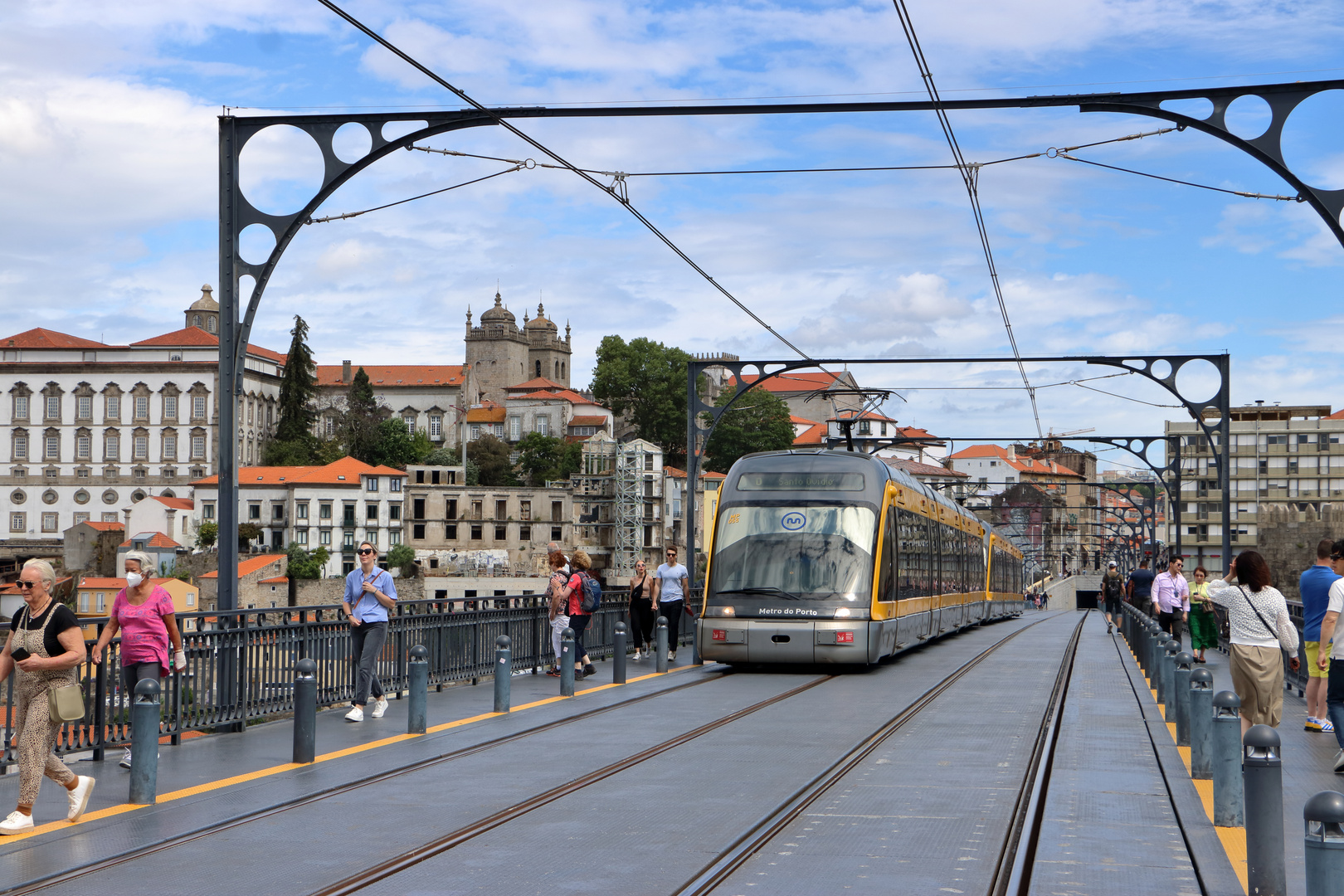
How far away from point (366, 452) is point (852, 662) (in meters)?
124

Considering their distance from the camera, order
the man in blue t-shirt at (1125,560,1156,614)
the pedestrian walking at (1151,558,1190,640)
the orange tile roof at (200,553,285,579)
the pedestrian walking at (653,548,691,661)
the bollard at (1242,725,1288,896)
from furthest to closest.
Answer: the orange tile roof at (200,553,285,579), the man in blue t-shirt at (1125,560,1156,614), the pedestrian walking at (1151,558,1190,640), the pedestrian walking at (653,548,691,661), the bollard at (1242,725,1288,896)

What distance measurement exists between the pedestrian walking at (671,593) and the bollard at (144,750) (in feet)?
40.3

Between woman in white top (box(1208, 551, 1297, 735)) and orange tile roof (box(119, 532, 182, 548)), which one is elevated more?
woman in white top (box(1208, 551, 1297, 735))

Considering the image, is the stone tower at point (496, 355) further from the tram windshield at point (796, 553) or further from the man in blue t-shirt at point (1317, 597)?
the man in blue t-shirt at point (1317, 597)

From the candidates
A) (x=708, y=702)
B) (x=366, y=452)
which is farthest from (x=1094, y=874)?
(x=366, y=452)

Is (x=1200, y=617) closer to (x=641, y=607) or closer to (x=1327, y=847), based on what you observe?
(x=641, y=607)

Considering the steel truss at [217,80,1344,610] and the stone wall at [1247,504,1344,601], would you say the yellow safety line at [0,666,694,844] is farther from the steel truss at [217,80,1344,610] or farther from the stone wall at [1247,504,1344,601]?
the stone wall at [1247,504,1344,601]

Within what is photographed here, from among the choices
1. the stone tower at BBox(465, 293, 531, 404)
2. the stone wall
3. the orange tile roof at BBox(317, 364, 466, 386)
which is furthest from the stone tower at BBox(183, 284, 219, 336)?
the stone wall

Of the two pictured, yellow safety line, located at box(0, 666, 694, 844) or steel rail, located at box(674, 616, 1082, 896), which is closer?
steel rail, located at box(674, 616, 1082, 896)

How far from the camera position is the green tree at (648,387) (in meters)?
141

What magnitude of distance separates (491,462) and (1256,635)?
434ft

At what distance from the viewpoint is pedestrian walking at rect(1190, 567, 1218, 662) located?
2212cm

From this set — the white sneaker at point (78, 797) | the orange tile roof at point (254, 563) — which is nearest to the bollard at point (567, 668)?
the white sneaker at point (78, 797)

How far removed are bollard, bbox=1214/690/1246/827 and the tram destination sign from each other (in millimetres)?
11841
